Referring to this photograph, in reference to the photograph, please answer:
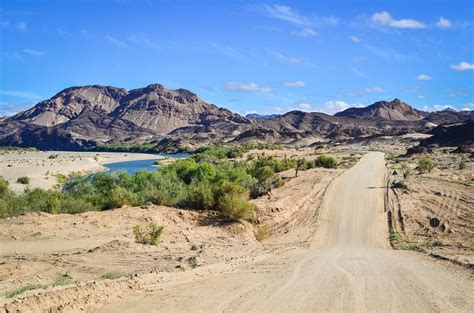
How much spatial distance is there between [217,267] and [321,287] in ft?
11.9

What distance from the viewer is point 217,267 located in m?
14.0

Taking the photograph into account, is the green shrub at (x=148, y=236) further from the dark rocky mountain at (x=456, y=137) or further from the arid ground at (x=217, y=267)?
the dark rocky mountain at (x=456, y=137)

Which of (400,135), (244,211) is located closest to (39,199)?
(244,211)

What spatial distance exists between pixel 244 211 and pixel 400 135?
135 metres

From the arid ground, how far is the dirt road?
3cm

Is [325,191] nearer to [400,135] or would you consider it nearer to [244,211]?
[244,211]

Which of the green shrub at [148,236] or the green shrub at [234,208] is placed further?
the green shrub at [234,208]

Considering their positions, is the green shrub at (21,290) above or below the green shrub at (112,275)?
above

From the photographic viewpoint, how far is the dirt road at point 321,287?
404 inches

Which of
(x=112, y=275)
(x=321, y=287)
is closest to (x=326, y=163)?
(x=321, y=287)

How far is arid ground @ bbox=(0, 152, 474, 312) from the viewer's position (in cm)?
1038

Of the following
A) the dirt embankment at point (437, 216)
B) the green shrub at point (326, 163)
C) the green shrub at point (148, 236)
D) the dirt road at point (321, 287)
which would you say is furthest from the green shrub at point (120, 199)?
the green shrub at point (326, 163)

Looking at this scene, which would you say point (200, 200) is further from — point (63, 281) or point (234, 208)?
point (63, 281)

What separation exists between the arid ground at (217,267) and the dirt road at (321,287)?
3 centimetres
